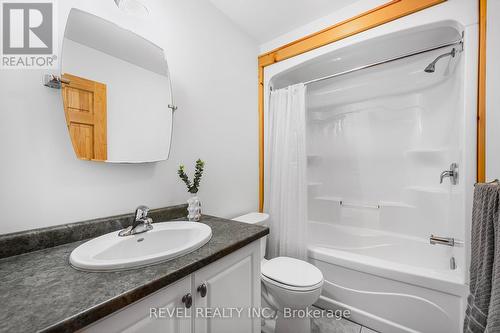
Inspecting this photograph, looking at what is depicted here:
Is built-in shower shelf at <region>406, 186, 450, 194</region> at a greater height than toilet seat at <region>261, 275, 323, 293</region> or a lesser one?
greater

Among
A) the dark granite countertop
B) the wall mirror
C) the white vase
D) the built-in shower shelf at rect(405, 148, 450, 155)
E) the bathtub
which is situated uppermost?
the wall mirror

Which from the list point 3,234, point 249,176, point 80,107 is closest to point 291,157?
point 249,176

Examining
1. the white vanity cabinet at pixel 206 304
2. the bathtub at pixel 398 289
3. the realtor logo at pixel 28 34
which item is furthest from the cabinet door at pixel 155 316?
the bathtub at pixel 398 289

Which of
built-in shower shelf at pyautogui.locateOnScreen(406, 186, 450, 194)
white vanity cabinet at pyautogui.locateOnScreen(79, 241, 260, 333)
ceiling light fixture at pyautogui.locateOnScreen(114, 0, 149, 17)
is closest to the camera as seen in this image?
white vanity cabinet at pyautogui.locateOnScreen(79, 241, 260, 333)

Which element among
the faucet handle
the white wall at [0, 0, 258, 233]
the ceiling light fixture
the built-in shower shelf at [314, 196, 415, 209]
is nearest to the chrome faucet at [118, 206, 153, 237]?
the faucet handle

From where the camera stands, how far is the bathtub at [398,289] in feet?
4.01

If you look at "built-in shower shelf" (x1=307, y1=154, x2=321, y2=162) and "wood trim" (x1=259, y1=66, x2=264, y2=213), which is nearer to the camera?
"wood trim" (x1=259, y1=66, x2=264, y2=213)

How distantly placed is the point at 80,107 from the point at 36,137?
0.21 m

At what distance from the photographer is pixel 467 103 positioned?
1.21 meters

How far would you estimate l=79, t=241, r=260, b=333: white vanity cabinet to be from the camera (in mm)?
571

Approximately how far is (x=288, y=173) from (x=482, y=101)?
130 cm

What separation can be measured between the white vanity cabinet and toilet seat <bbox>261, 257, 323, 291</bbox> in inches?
11.6

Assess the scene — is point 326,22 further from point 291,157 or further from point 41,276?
point 41,276

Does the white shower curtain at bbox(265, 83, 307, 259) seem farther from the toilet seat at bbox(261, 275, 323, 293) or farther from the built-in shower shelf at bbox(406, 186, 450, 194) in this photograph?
the built-in shower shelf at bbox(406, 186, 450, 194)
